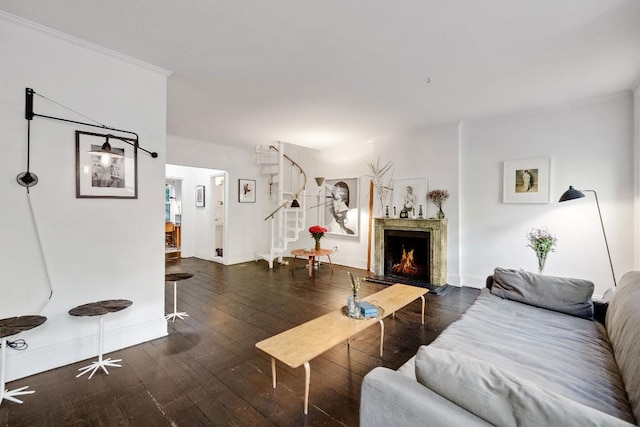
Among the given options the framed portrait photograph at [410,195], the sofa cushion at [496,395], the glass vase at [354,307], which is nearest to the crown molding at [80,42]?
the glass vase at [354,307]

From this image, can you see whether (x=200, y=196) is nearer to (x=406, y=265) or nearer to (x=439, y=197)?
(x=406, y=265)

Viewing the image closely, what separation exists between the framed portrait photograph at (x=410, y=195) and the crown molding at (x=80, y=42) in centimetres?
393

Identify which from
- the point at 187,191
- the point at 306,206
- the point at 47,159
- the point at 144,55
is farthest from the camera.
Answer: the point at 187,191

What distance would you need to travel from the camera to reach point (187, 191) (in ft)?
24.6

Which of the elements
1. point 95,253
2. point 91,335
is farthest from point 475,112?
point 91,335

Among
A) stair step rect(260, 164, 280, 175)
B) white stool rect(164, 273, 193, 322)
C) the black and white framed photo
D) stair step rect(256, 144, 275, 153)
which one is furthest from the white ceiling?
the black and white framed photo

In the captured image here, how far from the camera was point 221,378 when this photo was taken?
2104mm

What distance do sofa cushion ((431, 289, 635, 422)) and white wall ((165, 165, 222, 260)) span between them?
6.05m

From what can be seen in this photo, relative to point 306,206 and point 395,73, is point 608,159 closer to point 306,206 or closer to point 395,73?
point 395,73

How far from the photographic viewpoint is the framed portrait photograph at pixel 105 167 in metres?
2.37

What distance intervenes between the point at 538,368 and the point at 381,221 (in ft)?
12.4

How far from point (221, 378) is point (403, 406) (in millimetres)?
1558

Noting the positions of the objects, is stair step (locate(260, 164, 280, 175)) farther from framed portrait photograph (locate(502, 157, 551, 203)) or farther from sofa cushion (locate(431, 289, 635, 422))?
sofa cushion (locate(431, 289, 635, 422))

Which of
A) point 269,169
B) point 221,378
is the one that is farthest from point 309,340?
point 269,169
